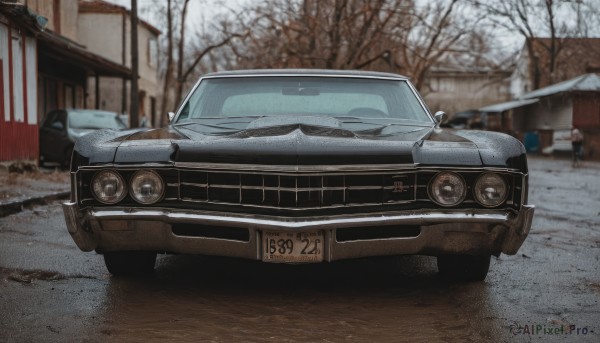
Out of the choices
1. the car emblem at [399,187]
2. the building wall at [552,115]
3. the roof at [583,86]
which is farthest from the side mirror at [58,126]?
the building wall at [552,115]

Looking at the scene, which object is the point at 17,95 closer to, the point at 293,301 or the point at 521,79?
the point at 293,301

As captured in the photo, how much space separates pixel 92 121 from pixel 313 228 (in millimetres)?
14331

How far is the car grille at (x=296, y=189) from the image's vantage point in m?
3.56

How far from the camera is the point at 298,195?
354 cm

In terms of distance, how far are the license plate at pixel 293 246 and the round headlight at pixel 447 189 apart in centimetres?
68

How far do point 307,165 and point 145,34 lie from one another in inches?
1289

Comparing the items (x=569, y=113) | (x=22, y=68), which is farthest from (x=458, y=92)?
(x=22, y=68)

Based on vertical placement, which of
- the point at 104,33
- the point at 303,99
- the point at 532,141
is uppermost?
the point at 104,33

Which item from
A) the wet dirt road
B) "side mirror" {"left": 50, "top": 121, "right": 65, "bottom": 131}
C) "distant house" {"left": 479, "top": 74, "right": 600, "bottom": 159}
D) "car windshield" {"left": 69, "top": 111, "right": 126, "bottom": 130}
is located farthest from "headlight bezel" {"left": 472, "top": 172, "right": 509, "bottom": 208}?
"distant house" {"left": 479, "top": 74, "right": 600, "bottom": 159}

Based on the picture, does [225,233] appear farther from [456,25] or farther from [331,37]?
[456,25]

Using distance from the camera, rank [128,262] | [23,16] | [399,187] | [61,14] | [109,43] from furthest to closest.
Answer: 1. [109,43]
2. [61,14]
3. [23,16]
4. [128,262]
5. [399,187]

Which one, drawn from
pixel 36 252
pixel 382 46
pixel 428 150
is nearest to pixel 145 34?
pixel 382 46

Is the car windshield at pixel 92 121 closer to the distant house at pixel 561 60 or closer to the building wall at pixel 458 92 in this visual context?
the distant house at pixel 561 60

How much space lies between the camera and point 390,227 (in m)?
3.68
